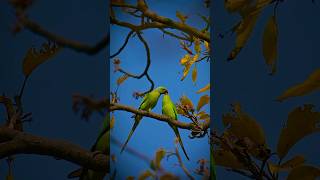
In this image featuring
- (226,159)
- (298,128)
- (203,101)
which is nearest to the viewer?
(298,128)

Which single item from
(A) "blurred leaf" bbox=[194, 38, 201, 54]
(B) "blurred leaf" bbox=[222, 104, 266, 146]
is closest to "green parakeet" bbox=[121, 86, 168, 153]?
(A) "blurred leaf" bbox=[194, 38, 201, 54]

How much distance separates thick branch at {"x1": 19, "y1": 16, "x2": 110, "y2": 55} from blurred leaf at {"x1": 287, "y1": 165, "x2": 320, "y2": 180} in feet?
3.12

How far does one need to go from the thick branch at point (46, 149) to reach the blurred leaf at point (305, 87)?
82 cm

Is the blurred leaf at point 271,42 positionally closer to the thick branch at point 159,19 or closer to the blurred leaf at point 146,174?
the thick branch at point 159,19

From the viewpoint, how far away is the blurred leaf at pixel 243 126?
1.67m

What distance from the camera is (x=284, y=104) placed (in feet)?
5.70

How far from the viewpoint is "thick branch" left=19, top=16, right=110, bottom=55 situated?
1.90 m

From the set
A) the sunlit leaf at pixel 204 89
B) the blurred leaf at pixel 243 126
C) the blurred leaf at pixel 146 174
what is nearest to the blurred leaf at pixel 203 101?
the sunlit leaf at pixel 204 89

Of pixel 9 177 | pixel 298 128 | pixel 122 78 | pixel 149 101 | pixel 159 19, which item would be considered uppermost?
pixel 159 19

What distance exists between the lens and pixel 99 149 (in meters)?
1.90

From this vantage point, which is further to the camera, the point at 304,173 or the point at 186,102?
the point at 186,102

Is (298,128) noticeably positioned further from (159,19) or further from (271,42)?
(159,19)

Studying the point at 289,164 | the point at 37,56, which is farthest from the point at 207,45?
the point at 37,56

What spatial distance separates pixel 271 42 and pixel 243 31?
12cm
